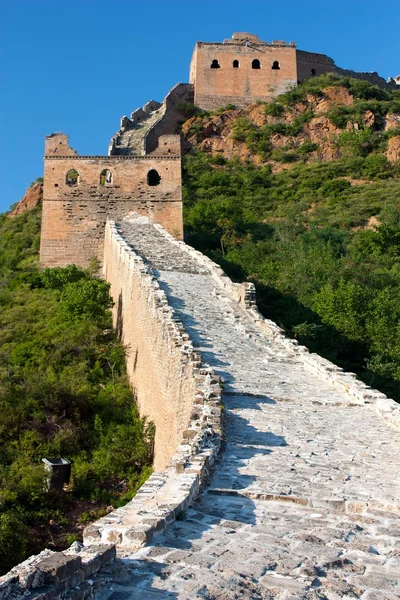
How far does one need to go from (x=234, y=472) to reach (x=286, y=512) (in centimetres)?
97

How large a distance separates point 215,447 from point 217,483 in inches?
27.8

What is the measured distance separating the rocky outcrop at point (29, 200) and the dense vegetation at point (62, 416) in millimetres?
13547

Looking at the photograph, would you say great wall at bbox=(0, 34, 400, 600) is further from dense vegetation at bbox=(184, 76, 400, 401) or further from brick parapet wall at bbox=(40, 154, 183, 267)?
brick parapet wall at bbox=(40, 154, 183, 267)

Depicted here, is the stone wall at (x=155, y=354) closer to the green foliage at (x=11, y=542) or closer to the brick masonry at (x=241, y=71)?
the green foliage at (x=11, y=542)

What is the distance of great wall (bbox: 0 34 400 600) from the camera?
12.2 feet

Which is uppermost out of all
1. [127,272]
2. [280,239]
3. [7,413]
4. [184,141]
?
[184,141]

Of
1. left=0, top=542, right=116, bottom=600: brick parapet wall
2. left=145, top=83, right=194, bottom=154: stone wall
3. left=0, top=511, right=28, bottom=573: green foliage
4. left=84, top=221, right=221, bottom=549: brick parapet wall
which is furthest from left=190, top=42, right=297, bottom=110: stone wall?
left=0, top=542, right=116, bottom=600: brick parapet wall

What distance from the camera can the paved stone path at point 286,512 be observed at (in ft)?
12.4

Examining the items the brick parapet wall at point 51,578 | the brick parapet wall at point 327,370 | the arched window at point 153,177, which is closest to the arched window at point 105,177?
the arched window at point 153,177

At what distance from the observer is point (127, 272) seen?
16844 mm

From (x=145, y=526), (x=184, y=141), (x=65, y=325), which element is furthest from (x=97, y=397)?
(x=184, y=141)

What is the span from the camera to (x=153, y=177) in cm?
2477

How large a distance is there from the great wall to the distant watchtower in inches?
1223

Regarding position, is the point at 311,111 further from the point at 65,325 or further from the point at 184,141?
the point at 65,325
